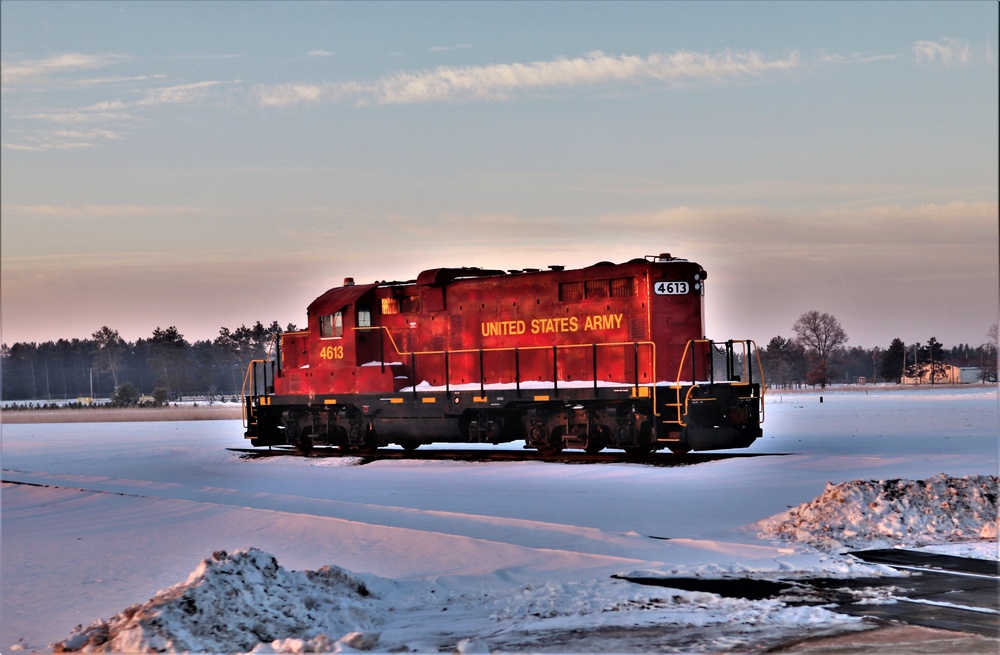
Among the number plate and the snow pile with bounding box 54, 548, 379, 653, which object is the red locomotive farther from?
the snow pile with bounding box 54, 548, 379, 653

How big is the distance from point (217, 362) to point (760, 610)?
557ft

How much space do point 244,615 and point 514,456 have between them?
1454cm

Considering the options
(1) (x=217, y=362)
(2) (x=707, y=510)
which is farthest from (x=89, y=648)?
(1) (x=217, y=362)

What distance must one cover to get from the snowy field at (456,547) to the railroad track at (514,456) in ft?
2.46

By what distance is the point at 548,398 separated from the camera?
888 inches

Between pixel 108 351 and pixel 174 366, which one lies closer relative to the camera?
pixel 174 366

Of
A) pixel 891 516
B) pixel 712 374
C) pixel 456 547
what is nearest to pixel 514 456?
pixel 712 374

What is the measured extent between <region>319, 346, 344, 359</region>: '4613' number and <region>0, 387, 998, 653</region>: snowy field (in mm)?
3879

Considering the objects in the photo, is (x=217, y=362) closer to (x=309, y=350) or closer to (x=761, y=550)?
(x=309, y=350)

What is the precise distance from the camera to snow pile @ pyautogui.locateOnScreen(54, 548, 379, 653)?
306 inches

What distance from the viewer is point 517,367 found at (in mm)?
23016

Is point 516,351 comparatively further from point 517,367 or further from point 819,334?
point 819,334

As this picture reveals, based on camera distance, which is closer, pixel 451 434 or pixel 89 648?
pixel 89 648

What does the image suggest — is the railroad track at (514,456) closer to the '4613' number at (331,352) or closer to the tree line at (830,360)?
the '4613' number at (331,352)
